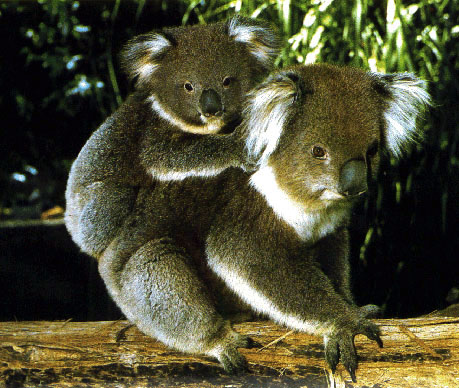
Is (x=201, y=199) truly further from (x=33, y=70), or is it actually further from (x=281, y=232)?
(x=33, y=70)

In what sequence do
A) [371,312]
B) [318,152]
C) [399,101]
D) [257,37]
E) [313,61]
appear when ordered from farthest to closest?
[313,61] < [257,37] < [371,312] < [399,101] < [318,152]

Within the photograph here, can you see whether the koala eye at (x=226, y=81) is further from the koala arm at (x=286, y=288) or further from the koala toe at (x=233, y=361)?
the koala toe at (x=233, y=361)

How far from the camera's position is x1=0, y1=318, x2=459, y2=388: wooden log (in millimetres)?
2402

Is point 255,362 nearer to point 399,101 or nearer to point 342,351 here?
point 342,351

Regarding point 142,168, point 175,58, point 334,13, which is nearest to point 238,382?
point 142,168

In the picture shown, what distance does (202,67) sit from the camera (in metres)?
3.20

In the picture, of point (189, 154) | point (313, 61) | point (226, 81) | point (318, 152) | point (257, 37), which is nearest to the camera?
point (318, 152)

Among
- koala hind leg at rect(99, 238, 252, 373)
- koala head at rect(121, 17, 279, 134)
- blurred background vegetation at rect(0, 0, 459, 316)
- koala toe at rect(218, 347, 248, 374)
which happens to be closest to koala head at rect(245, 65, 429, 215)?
koala head at rect(121, 17, 279, 134)

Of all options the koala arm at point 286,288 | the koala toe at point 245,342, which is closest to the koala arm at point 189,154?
the koala arm at point 286,288

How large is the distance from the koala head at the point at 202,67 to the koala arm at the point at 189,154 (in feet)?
0.43

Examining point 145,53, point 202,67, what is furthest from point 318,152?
point 145,53

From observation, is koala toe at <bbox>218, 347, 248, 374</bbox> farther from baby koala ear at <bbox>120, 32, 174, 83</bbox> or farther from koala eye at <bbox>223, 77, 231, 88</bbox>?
baby koala ear at <bbox>120, 32, 174, 83</bbox>

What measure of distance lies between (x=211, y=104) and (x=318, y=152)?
2.65 feet

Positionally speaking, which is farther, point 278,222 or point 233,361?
point 278,222
